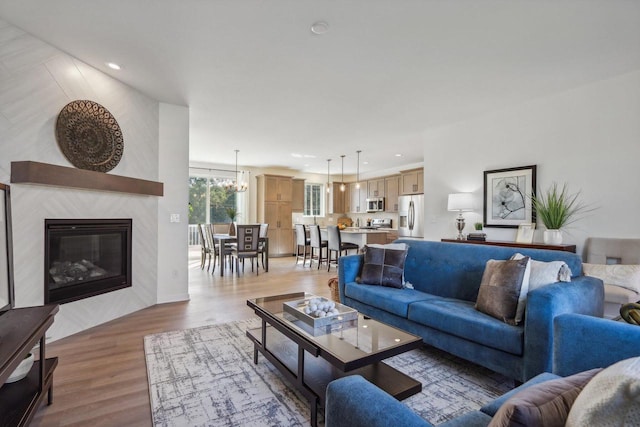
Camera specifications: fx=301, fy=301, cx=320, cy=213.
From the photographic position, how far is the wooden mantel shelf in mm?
2525

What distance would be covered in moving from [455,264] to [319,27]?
7.92 feet

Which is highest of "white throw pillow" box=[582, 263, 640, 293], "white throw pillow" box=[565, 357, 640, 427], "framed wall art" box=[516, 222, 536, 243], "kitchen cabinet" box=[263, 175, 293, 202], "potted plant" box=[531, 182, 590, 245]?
"kitchen cabinet" box=[263, 175, 293, 202]

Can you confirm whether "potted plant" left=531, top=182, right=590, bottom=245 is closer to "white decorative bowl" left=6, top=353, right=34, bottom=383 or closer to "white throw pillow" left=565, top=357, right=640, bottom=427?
"white throw pillow" left=565, top=357, right=640, bottom=427

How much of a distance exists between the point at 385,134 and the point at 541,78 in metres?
2.56

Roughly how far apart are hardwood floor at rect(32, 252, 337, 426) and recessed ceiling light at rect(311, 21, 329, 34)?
2.97 meters

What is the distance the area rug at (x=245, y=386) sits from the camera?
175 centimetres

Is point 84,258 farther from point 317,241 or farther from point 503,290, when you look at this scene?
point 317,241

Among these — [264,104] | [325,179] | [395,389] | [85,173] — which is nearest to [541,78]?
[264,104]

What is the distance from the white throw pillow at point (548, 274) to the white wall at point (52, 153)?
13.2 ft

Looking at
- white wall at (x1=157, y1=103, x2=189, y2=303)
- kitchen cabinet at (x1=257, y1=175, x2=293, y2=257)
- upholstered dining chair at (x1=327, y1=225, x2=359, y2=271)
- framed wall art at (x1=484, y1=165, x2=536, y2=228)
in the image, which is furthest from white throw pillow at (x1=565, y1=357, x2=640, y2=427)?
kitchen cabinet at (x1=257, y1=175, x2=293, y2=257)

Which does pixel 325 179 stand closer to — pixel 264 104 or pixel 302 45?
pixel 264 104

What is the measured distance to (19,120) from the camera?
8.52 ft

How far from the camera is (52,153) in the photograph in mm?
2867

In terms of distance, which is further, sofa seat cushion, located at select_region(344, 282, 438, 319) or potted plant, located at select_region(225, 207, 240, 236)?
potted plant, located at select_region(225, 207, 240, 236)
